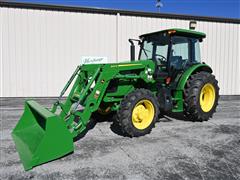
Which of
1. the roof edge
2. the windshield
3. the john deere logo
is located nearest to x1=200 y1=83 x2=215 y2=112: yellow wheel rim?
the windshield

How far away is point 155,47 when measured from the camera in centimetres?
568

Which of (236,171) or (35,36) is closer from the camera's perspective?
(236,171)

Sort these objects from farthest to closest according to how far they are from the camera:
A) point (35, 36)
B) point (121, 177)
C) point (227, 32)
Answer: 1. point (227, 32)
2. point (35, 36)
3. point (121, 177)

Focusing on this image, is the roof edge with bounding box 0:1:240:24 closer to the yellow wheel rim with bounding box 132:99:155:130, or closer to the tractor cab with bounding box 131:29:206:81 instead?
the tractor cab with bounding box 131:29:206:81

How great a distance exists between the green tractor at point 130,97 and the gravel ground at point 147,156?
0.19 meters

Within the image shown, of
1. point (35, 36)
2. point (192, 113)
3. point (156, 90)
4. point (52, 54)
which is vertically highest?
point (35, 36)

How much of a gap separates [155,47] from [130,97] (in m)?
1.84

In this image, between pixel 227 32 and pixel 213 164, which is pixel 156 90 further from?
pixel 227 32

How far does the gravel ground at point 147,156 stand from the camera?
10.0ft

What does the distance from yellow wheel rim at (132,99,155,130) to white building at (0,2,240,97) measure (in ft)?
16.7

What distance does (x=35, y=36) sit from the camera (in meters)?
8.64

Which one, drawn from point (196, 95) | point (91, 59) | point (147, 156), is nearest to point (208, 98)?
point (196, 95)

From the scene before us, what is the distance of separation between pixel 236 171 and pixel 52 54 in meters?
7.42

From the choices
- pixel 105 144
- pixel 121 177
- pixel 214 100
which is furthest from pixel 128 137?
pixel 214 100
